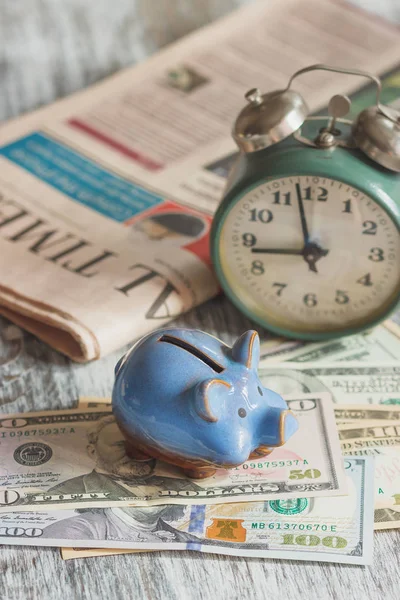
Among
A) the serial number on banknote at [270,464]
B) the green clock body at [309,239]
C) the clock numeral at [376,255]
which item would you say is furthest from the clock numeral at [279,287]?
the serial number on banknote at [270,464]

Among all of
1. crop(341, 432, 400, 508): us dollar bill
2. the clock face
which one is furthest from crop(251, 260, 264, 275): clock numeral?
crop(341, 432, 400, 508): us dollar bill

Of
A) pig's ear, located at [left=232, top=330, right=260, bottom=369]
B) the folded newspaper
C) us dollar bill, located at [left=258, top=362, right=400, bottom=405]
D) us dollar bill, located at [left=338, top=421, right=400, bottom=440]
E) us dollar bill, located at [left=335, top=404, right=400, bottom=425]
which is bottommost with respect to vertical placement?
us dollar bill, located at [left=258, top=362, right=400, bottom=405]

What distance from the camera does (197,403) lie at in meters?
0.73

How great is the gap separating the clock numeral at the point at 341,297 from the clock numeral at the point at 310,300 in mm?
24

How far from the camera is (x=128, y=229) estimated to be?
112cm

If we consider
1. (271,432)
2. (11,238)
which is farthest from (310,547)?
(11,238)

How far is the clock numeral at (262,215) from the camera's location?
3.06 ft

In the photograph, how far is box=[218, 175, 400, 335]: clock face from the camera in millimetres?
907

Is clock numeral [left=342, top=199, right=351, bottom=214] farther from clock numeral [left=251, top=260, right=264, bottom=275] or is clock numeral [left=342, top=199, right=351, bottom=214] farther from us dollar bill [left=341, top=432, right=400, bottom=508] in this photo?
us dollar bill [left=341, top=432, right=400, bottom=508]

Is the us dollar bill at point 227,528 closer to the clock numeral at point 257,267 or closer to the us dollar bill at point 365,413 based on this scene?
the us dollar bill at point 365,413

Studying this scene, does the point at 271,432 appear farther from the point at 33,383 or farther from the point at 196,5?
the point at 196,5

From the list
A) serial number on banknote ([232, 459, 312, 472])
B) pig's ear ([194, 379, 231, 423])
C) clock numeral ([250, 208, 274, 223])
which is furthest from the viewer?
clock numeral ([250, 208, 274, 223])

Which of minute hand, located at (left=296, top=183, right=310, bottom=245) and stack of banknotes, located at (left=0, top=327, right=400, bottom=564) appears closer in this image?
stack of banknotes, located at (left=0, top=327, right=400, bottom=564)

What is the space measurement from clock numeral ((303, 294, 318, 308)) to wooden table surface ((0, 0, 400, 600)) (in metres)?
0.09
